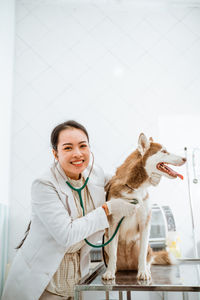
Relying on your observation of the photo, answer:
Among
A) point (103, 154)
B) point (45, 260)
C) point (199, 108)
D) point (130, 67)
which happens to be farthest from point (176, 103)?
point (45, 260)

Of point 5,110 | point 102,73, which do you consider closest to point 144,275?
point 5,110

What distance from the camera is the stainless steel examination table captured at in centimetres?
69

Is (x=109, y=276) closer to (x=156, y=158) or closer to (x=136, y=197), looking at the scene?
(x=136, y=197)

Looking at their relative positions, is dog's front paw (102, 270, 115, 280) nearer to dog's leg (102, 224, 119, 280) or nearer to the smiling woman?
dog's leg (102, 224, 119, 280)

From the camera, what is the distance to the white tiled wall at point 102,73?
2.30 m

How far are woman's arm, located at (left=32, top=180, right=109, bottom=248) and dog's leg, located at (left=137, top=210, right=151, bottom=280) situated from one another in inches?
5.0

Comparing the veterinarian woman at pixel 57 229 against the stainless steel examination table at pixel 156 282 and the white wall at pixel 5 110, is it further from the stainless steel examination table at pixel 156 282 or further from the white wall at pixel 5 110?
the white wall at pixel 5 110

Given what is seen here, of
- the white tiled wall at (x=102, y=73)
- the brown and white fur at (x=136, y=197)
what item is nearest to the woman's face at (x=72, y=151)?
the brown and white fur at (x=136, y=197)

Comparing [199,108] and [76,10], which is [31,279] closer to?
[199,108]

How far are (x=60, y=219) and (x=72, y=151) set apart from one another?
24 centimetres

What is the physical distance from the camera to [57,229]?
87 cm

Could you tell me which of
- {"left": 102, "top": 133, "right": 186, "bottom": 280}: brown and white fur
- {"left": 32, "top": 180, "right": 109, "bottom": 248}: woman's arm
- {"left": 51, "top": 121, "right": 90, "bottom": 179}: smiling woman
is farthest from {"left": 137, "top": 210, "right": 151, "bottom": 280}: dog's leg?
{"left": 51, "top": 121, "right": 90, "bottom": 179}: smiling woman

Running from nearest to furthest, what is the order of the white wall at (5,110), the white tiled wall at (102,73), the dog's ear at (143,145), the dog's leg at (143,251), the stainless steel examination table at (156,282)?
the stainless steel examination table at (156,282)
the dog's leg at (143,251)
the dog's ear at (143,145)
the white wall at (5,110)
the white tiled wall at (102,73)

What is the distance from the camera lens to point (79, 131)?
997 millimetres
